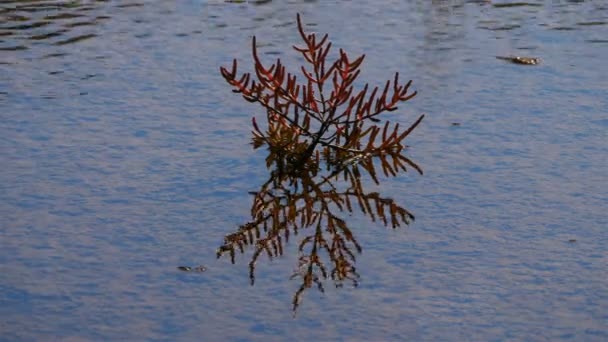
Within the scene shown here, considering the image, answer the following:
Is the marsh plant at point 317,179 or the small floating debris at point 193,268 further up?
the marsh plant at point 317,179

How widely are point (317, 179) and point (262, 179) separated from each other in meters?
0.29

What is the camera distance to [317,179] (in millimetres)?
5680

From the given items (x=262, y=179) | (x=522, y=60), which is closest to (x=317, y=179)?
(x=262, y=179)

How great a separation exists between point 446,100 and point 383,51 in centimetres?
133

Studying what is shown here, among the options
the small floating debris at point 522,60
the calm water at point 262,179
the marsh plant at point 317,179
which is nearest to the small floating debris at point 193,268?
the calm water at point 262,179

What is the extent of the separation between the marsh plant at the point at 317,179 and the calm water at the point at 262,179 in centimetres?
10

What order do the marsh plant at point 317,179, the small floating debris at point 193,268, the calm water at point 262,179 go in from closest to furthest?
the calm water at point 262,179
the small floating debris at point 193,268
the marsh plant at point 317,179

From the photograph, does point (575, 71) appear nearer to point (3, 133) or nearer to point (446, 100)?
point (446, 100)

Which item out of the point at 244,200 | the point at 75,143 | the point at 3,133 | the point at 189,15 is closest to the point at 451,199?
the point at 244,200

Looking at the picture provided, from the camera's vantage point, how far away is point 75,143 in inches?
250

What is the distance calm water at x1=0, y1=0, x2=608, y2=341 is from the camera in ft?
13.7

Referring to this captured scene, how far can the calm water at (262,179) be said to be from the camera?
4180mm

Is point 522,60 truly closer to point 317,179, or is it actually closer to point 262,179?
point 317,179

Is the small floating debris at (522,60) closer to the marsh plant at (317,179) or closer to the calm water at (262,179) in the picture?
the calm water at (262,179)
